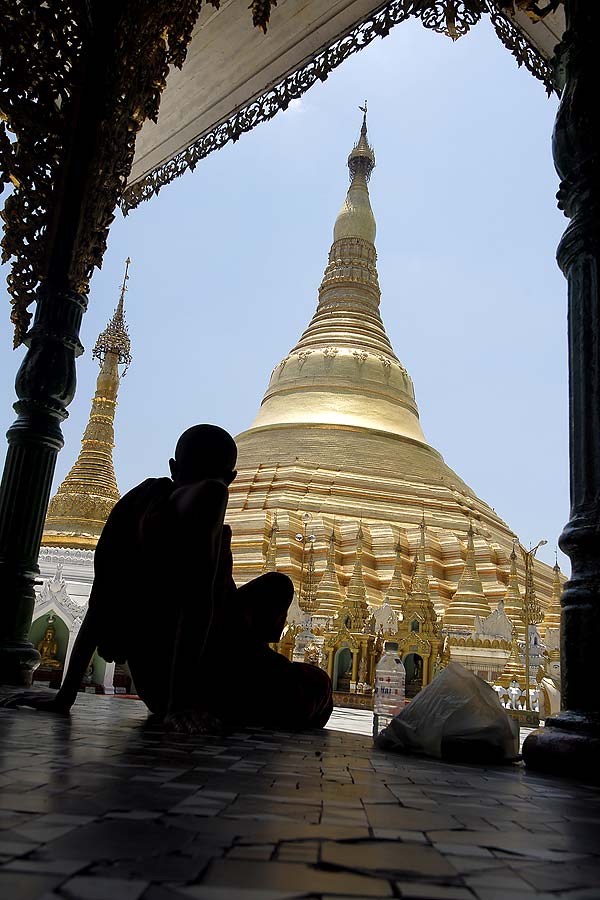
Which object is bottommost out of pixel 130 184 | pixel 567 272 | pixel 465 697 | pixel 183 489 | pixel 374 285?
pixel 465 697

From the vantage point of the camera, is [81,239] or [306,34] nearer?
[81,239]

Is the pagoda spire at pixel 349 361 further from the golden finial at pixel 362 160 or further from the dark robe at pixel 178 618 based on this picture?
the dark robe at pixel 178 618

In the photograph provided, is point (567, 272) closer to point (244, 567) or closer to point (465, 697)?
point (465, 697)

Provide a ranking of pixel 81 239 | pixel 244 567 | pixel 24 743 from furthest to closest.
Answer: pixel 244 567 → pixel 81 239 → pixel 24 743

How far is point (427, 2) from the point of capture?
4637mm

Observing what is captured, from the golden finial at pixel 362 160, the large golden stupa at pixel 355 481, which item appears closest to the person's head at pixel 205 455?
the large golden stupa at pixel 355 481

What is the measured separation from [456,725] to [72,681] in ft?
4.79

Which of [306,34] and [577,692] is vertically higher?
[306,34]

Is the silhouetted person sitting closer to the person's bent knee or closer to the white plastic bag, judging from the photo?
the person's bent knee

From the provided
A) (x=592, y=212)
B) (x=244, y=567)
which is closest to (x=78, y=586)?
(x=244, y=567)

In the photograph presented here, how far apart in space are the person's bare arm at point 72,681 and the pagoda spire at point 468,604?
10.7 m

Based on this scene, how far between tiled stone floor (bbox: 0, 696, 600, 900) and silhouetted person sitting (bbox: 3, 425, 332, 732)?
664 mm

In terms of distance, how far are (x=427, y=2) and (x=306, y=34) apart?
0.91m

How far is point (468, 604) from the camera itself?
13156mm
